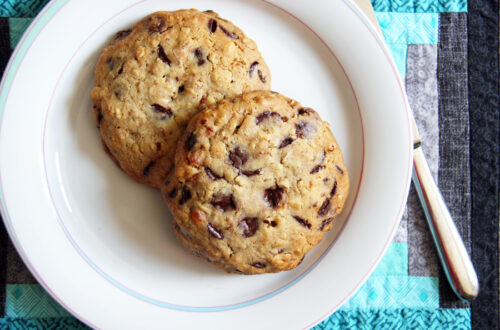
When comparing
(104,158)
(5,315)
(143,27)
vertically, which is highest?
(143,27)

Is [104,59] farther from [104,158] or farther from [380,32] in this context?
[380,32]

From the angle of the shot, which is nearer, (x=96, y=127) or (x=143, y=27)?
(x=143, y=27)

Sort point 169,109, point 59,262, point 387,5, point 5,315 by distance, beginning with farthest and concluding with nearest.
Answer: point 387,5
point 5,315
point 59,262
point 169,109

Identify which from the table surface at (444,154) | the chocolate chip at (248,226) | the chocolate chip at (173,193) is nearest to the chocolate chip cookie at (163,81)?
the chocolate chip at (173,193)

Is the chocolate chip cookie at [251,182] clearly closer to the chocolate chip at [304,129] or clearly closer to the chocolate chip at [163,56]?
the chocolate chip at [304,129]

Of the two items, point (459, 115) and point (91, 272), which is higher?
point (459, 115)

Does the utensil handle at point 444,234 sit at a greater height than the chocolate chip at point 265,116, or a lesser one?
lesser

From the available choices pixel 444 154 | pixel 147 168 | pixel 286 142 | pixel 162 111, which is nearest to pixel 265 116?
pixel 286 142

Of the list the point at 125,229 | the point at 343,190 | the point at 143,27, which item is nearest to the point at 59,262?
the point at 125,229
